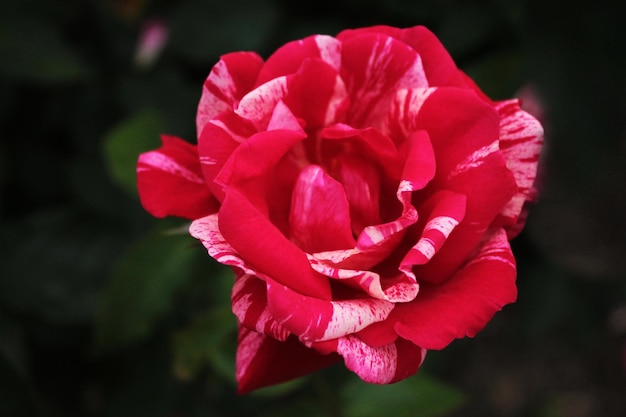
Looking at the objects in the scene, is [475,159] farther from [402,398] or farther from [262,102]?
[402,398]

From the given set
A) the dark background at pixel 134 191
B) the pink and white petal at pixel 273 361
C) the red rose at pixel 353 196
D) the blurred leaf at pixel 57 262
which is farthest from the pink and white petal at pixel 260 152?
the blurred leaf at pixel 57 262

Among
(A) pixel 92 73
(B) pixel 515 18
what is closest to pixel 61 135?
(A) pixel 92 73

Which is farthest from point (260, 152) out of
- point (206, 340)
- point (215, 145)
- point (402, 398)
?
point (402, 398)

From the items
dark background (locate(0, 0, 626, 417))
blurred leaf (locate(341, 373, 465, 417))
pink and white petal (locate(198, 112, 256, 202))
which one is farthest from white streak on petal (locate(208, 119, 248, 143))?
blurred leaf (locate(341, 373, 465, 417))

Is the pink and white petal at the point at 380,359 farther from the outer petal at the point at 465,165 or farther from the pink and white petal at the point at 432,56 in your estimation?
the pink and white petal at the point at 432,56

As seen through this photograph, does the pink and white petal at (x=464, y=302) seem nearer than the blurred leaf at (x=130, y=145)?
Yes

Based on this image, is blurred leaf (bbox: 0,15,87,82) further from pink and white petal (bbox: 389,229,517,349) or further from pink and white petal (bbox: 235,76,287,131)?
pink and white petal (bbox: 389,229,517,349)

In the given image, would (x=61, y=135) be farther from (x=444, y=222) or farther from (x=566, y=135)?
(x=444, y=222)
